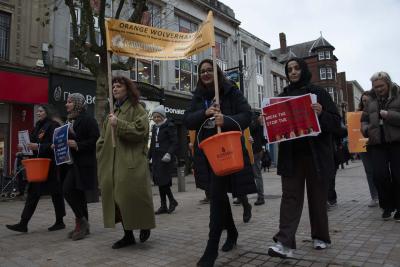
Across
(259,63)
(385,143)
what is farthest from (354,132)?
(259,63)

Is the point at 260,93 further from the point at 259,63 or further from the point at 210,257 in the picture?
the point at 210,257

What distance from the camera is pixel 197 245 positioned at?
14.7 feet

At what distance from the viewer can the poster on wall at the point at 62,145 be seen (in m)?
5.19

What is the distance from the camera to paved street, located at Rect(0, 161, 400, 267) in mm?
3725

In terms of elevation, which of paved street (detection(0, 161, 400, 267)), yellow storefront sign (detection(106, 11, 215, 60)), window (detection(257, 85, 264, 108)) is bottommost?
paved street (detection(0, 161, 400, 267))

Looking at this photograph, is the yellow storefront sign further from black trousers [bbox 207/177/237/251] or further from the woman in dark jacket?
black trousers [bbox 207/177/237/251]

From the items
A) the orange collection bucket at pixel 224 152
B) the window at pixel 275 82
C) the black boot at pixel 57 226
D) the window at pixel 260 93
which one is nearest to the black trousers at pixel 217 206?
the orange collection bucket at pixel 224 152

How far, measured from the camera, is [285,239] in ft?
12.0

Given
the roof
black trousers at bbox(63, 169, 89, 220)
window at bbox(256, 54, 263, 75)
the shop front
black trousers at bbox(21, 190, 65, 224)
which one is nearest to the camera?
black trousers at bbox(63, 169, 89, 220)

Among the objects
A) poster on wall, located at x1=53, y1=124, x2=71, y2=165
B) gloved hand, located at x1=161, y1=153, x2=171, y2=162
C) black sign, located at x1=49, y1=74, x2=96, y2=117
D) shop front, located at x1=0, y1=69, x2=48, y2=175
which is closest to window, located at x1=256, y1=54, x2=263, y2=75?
black sign, located at x1=49, y1=74, x2=96, y2=117

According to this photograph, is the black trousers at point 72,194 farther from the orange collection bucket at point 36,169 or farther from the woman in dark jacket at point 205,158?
the woman in dark jacket at point 205,158

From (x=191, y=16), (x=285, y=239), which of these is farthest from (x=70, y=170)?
(x=191, y=16)

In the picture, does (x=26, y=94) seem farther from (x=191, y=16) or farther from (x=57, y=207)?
(x=191, y=16)

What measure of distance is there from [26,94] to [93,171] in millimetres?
10879
